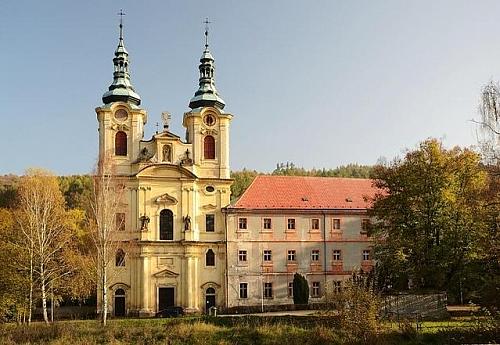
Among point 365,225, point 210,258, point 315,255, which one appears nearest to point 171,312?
point 210,258

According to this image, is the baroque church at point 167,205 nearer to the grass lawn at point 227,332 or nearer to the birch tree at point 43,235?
the birch tree at point 43,235

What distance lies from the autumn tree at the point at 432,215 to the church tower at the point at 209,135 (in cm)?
1512

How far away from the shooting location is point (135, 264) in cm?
4484

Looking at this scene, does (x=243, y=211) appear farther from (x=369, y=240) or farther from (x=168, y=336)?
(x=168, y=336)

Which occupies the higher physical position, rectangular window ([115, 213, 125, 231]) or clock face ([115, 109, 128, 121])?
clock face ([115, 109, 128, 121])

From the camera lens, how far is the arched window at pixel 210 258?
45.9 meters

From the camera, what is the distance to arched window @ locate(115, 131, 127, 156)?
4581 cm

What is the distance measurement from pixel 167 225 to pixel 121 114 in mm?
8609

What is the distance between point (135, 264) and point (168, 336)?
631 inches

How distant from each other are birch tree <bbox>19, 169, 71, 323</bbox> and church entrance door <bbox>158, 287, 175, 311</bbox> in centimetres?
701

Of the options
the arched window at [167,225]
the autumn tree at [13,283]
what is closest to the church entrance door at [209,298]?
the arched window at [167,225]

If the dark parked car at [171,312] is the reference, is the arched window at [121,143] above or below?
above

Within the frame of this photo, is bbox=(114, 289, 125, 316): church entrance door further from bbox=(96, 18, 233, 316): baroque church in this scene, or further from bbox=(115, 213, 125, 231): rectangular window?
bbox=(115, 213, 125, 231): rectangular window

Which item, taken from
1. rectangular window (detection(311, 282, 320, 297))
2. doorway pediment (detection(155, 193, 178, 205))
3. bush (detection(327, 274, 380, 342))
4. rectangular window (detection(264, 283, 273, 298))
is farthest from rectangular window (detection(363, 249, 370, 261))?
bush (detection(327, 274, 380, 342))
